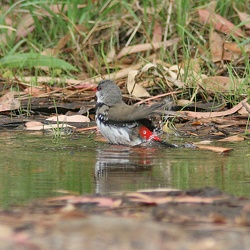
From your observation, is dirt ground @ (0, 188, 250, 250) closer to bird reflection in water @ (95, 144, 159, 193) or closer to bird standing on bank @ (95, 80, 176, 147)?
bird reflection in water @ (95, 144, 159, 193)

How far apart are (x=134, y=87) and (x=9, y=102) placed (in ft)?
4.47

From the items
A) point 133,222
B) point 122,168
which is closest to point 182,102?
point 122,168

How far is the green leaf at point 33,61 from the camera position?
9.98m

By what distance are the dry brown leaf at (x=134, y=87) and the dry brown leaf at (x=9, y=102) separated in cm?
123

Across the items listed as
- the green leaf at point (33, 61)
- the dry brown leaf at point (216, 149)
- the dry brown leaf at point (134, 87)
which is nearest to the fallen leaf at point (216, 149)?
the dry brown leaf at point (216, 149)

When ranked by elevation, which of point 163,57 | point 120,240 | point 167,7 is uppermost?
point 167,7

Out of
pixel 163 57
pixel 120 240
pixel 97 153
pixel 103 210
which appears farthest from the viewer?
pixel 163 57

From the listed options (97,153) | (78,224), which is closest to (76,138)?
(97,153)

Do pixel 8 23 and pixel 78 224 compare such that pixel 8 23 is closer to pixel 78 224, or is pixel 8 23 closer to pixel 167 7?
pixel 167 7

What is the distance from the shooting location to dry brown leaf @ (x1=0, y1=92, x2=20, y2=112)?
8.84 m

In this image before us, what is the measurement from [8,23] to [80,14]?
94 cm

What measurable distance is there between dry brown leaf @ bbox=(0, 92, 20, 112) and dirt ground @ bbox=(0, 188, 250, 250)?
4.61 m

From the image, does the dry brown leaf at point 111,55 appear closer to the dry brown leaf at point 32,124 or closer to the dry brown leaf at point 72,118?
the dry brown leaf at point 72,118

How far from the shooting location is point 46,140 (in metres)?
7.44
